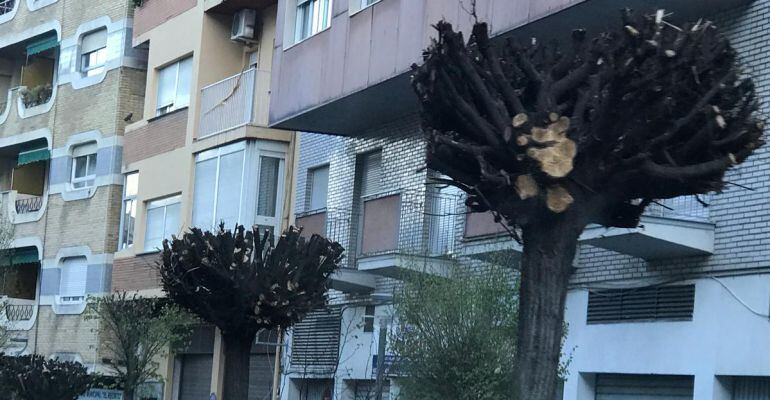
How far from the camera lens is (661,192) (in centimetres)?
1079

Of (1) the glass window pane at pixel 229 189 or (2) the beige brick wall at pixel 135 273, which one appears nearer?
(1) the glass window pane at pixel 229 189

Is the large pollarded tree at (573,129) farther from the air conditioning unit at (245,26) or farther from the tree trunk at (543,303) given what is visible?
the air conditioning unit at (245,26)

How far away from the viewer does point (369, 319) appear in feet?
78.9

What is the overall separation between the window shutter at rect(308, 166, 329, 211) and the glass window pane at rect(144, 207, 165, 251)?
6.07 m

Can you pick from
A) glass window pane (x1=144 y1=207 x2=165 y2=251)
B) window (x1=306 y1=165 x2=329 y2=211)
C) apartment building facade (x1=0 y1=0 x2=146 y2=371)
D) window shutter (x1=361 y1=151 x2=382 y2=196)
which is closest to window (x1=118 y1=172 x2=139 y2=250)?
apartment building facade (x1=0 y1=0 x2=146 y2=371)

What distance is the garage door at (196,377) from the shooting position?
3064 cm

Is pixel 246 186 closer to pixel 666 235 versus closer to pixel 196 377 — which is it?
pixel 196 377

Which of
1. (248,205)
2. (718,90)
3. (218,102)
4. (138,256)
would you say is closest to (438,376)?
(718,90)

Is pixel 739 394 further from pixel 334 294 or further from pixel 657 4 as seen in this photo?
pixel 334 294

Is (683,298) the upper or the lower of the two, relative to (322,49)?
lower

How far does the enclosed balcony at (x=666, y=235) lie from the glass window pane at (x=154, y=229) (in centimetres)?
1708

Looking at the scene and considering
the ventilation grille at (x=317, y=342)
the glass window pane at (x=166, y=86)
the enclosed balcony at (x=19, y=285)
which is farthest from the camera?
the enclosed balcony at (x=19, y=285)

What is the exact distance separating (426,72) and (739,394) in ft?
22.2

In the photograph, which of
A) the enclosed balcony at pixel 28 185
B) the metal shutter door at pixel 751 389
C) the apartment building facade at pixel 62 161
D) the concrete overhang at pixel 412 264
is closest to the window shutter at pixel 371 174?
the concrete overhang at pixel 412 264
